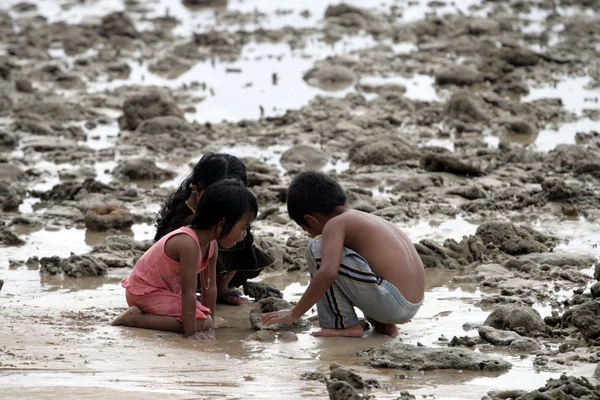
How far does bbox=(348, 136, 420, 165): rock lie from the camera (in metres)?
10.2

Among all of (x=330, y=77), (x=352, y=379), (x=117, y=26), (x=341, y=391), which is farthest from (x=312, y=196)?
(x=117, y=26)

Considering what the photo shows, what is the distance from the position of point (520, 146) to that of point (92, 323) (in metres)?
6.26

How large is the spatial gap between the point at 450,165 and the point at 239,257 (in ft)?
12.7

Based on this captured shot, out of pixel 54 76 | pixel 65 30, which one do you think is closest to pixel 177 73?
pixel 54 76

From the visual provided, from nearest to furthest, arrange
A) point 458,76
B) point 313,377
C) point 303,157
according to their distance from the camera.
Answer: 1. point 313,377
2. point 303,157
3. point 458,76

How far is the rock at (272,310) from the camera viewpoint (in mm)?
5520

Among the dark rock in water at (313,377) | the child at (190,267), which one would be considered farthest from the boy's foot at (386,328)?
the dark rock in water at (313,377)

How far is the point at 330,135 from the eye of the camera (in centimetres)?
1139

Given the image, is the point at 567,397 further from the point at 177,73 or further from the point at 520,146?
the point at 177,73

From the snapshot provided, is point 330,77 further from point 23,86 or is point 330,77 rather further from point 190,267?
point 190,267

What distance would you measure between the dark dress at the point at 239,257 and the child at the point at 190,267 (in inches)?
13.5

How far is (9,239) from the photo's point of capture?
25.0 ft

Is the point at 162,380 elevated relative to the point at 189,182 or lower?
lower

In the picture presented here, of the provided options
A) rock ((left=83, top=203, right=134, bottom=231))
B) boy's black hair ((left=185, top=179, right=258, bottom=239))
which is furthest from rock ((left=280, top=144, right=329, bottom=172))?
boy's black hair ((left=185, top=179, right=258, bottom=239))
